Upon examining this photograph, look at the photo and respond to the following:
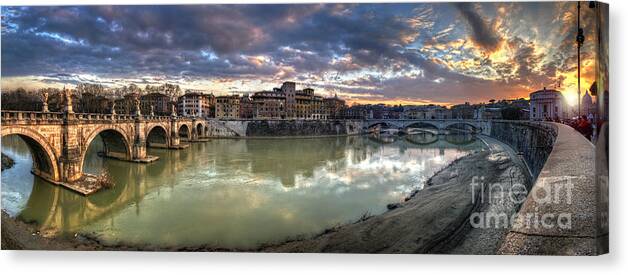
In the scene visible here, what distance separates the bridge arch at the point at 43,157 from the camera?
20.5 feet

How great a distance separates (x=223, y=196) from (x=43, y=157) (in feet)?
13.3

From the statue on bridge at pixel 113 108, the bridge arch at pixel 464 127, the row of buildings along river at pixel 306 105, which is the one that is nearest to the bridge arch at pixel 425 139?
the row of buildings along river at pixel 306 105

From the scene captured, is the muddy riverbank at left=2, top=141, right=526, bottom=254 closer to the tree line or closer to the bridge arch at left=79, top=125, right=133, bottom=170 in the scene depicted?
the tree line

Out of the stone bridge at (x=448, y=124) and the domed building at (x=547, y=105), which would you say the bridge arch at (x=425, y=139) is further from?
the domed building at (x=547, y=105)

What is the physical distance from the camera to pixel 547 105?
18.4 ft

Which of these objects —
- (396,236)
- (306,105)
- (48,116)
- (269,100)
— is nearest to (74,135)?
(48,116)

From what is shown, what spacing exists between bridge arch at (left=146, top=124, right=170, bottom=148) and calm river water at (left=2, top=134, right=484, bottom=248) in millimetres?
3466

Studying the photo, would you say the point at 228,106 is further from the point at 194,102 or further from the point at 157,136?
the point at 157,136

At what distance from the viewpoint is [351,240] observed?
4953 millimetres

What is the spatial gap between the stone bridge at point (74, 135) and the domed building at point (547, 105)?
341 inches

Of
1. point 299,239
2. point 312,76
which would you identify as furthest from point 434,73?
point 299,239

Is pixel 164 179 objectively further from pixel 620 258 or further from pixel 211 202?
pixel 620 258

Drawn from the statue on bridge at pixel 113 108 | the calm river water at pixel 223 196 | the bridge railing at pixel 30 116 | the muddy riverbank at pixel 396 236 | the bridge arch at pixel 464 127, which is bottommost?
the muddy riverbank at pixel 396 236

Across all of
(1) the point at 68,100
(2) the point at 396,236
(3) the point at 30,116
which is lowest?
(2) the point at 396,236
